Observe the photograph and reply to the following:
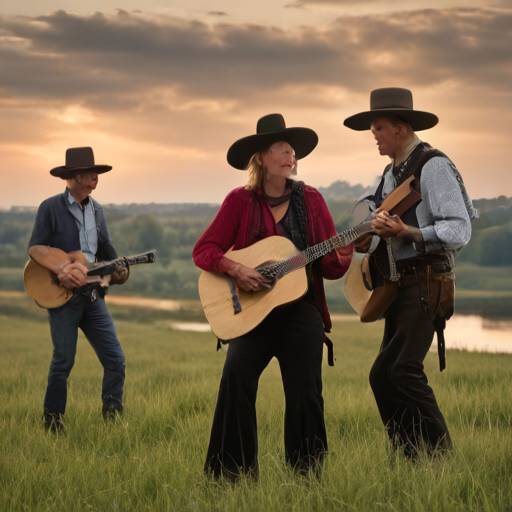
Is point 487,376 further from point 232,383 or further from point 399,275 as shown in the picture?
point 232,383

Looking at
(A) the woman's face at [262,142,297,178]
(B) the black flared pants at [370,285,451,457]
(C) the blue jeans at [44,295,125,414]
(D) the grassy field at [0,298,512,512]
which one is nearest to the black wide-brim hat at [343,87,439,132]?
(A) the woman's face at [262,142,297,178]

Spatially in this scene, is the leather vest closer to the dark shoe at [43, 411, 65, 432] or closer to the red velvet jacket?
the red velvet jacket

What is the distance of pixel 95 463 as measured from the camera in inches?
172

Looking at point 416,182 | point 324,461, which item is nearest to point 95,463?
point 324,461

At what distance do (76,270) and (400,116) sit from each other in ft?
10.6

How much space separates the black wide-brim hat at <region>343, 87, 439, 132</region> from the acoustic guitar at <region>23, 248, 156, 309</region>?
235 centimetres

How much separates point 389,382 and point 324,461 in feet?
2.25

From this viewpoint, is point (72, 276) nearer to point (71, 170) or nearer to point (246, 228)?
point (71, 170)

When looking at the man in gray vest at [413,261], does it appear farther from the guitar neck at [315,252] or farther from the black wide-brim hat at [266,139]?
the black wide-brim hat at [266,139]

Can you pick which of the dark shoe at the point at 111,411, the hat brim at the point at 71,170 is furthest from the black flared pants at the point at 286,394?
the hat brim at the point at 71,170

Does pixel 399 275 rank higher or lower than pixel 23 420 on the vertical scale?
higher

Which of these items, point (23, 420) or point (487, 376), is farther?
point (487, 376)

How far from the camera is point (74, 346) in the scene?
222 inches

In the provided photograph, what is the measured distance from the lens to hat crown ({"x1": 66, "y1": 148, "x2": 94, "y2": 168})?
Result: 5945 millimetres
